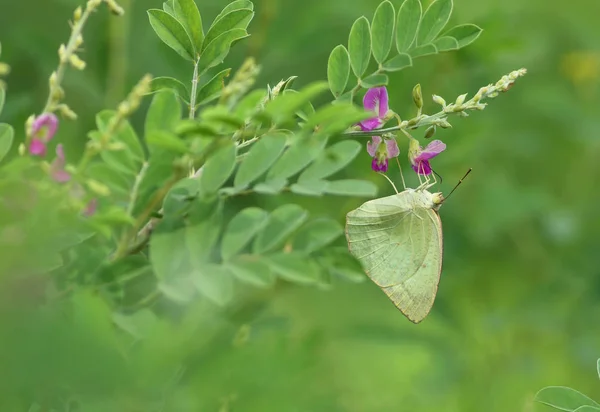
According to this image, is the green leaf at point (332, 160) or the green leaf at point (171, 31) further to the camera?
the green leaf at point (171, 31)

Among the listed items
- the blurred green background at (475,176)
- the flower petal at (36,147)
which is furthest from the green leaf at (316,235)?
the blurred green background at (475,176)

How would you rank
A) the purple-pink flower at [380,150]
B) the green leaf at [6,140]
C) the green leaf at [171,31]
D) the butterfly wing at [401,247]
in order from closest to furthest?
the green leaf at [6,140]
the green leaf at [171,31]
the purple-pink flower at [380,150]
the butterfly wing at [401,247]

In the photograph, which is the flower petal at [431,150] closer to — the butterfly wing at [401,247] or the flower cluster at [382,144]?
the flower cluster at [382,144]

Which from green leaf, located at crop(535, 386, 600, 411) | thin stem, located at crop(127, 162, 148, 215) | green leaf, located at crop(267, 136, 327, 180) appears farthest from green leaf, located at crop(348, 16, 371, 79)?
green leaf, located at crop(535, 386, 600, 411)

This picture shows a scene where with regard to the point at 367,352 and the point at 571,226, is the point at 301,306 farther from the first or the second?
the point at 571,226

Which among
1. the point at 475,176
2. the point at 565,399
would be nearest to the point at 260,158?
the point at 565,399

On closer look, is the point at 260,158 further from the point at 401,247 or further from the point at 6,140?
the point at 401,247
